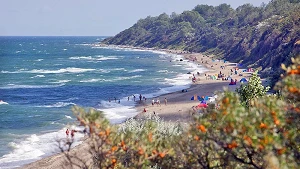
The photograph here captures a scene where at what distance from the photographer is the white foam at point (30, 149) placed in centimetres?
2519

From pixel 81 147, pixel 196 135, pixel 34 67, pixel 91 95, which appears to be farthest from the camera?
pixel 34 67

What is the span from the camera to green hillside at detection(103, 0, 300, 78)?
6819 centimetres

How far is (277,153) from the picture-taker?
6289 millimetres

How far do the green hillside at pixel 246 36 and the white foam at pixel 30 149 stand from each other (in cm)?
3124

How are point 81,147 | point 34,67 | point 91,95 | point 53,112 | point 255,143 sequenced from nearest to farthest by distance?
point 255,143 → point 81,147 → point 53,112 → point 91,95 → point 34,67

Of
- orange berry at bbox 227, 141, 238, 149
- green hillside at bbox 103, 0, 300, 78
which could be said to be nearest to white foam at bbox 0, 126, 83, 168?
orange berry at bbox 227, 141, 238, 149

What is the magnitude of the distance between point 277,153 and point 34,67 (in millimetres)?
89074

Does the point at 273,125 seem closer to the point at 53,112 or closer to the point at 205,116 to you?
the point at 205,116

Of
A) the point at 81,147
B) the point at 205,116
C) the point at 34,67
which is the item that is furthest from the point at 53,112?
the point at 34,67

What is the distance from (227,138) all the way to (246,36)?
9889 centimetres

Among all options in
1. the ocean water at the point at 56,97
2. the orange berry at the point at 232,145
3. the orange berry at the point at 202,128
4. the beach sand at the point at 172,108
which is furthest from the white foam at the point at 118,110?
the orange berry at the point at 232,145

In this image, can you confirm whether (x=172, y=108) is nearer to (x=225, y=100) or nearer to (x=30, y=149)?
(x=30, y=149)

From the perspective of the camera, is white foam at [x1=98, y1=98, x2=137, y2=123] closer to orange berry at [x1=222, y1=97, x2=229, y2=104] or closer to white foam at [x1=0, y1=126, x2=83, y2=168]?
white foam at [x1=0, y1=126, x2=83, y2=168]

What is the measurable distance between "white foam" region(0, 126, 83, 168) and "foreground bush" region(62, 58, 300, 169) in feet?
58.2
